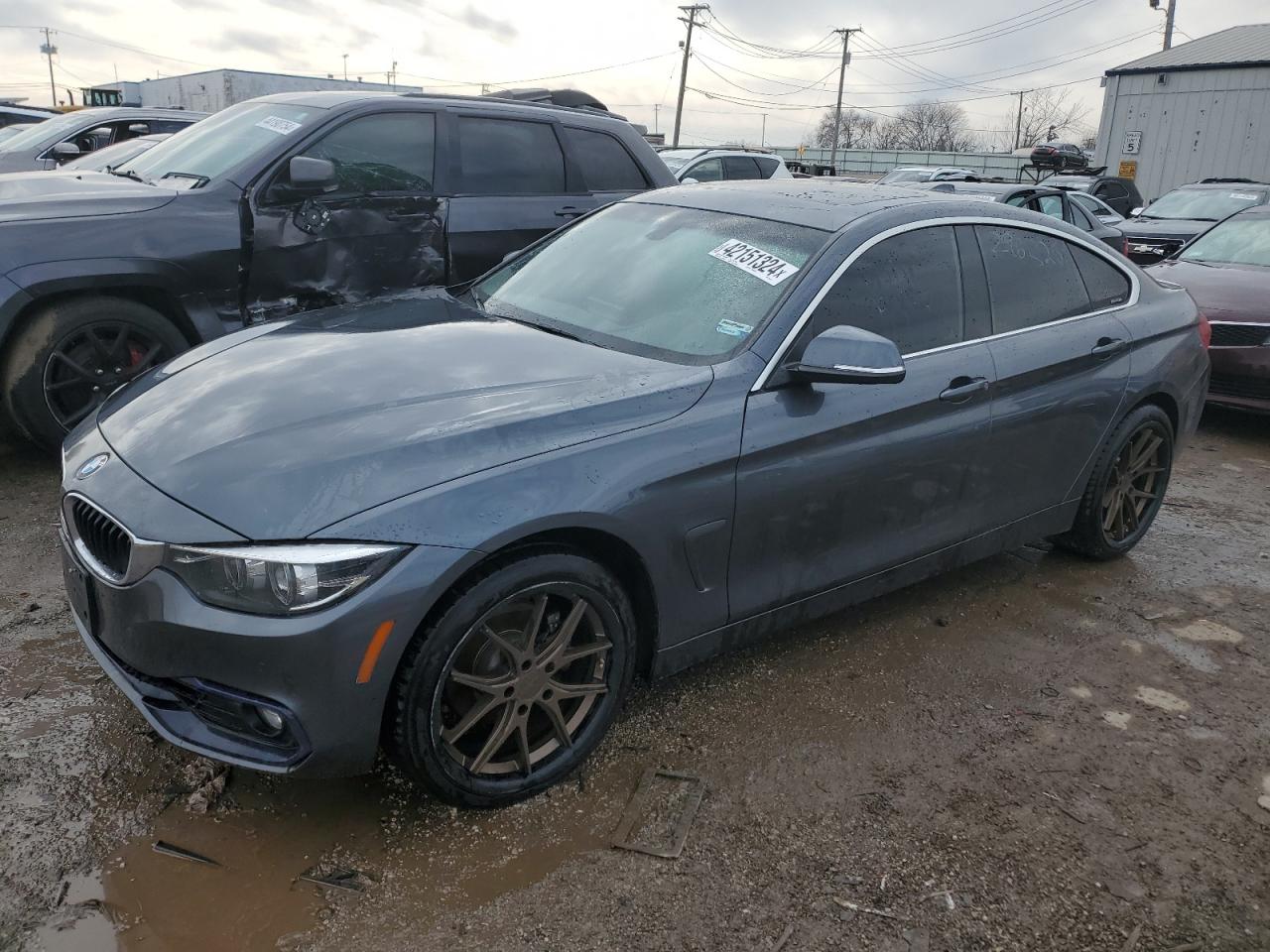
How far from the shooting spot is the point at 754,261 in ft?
10.8

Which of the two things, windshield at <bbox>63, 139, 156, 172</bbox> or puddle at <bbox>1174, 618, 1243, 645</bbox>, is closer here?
puddle at <bbox>1174, 618, 1243, 645</bbox>

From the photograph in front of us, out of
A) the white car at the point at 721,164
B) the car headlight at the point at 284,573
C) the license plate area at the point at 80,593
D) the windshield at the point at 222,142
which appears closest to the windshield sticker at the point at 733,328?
the car headlight at the point at 284,573

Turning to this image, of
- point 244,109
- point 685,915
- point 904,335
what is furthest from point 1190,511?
point 244,109

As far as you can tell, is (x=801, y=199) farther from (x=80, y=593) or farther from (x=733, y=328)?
(x=80, y=593)

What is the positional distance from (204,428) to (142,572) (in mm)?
436

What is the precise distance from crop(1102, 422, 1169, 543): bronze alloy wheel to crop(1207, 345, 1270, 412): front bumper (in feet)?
8.96

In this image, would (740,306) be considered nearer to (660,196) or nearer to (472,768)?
(660,196)

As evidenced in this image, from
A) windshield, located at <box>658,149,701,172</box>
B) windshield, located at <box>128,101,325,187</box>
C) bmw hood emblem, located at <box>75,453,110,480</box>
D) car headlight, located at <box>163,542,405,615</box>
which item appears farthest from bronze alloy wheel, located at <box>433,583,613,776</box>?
windshield, located at <box>658,149,701,172</box>

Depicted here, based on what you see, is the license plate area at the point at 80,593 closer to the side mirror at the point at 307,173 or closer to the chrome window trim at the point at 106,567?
the chrome window trim at the point at 106,567

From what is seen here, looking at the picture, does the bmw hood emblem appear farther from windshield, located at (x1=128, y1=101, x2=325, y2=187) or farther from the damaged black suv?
windshield, located at (x1=128, y1=101, x2=325, y2=187)

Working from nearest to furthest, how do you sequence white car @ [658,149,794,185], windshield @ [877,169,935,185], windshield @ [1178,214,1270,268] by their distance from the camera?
windshield @ [1178,214,1270,268], white car @ [658,149,794,185], windshield @ [877,169,935,185]

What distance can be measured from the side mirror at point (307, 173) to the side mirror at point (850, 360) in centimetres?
312

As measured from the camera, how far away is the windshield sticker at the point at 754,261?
321cm

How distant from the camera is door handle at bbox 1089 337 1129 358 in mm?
4023
